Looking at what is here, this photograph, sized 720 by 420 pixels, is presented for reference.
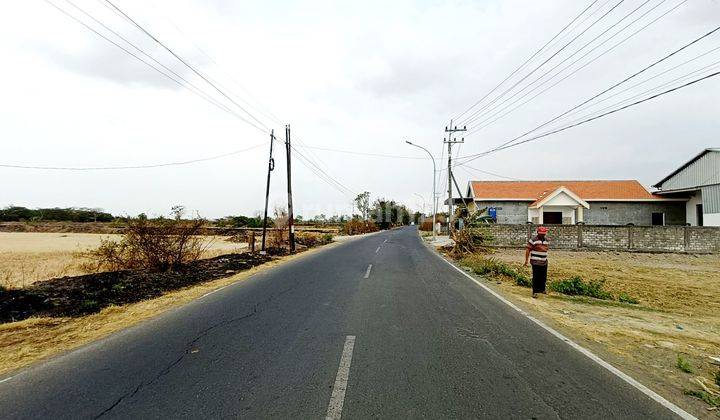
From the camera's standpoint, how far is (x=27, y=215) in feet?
209

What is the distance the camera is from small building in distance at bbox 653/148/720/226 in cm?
2377

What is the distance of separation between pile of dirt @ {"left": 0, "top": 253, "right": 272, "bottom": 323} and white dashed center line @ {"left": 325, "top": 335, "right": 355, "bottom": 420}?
243 inches

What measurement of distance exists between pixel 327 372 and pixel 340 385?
36cm

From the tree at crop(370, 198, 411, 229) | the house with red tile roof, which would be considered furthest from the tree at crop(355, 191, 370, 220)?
the house with red tile roof

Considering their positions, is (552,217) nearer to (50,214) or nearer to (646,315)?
(646,315)

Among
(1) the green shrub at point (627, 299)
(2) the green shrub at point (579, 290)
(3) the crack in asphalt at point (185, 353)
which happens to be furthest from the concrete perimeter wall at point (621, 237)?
(3) the crack in asphalt at point (185, 353)

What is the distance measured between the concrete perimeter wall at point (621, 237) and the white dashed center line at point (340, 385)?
18.6 meters

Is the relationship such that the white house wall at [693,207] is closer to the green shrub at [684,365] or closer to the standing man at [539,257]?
the standing man at [539,257]

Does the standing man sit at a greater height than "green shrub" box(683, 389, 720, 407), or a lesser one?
greater

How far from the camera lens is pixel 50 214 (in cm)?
6381

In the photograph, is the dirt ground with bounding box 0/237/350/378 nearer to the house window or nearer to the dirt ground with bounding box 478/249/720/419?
the dirt ground with bounding box 478/249/720/419

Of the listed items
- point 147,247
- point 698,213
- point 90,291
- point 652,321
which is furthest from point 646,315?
point 698,213

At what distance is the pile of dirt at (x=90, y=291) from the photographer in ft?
24.1

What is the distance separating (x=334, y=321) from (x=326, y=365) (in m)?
1.85
